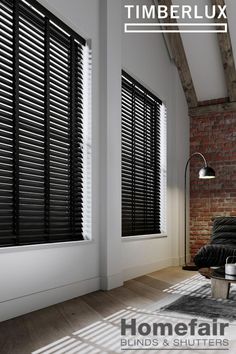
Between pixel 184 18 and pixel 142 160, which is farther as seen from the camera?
pixel 184 18

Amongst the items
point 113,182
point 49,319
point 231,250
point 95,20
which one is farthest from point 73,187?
point 231,250

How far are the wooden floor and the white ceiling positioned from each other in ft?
13.1

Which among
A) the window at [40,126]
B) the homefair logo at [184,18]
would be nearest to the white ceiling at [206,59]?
the homefair logo at [184,18]

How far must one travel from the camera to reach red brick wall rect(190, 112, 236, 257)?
6730mm

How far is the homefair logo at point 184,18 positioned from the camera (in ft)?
19.3

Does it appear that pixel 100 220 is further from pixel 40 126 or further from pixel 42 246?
pixel 40 126

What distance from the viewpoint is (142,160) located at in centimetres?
550

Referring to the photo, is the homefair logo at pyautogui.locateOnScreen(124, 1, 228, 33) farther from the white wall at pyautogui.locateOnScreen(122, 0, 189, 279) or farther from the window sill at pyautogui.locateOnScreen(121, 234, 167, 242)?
the window sill at pyautogui.locateOnScreen(121, 234, 167, 242)

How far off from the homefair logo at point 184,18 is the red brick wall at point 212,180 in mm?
1580

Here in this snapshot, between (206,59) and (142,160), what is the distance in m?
2.39

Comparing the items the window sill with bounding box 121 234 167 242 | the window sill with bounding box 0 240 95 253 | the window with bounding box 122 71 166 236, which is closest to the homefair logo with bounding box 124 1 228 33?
the window with bounding box 122 71 166 236

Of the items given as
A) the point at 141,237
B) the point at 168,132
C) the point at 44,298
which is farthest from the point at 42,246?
the point at 168,132

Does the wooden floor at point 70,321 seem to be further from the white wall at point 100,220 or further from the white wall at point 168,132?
the white wall at point 168,132

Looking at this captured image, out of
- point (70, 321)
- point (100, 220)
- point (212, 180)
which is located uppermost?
point (212, 180)
